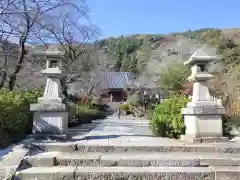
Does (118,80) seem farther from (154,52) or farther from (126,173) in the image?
(126,173)

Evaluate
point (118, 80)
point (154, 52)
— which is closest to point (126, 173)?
point (118, 80)

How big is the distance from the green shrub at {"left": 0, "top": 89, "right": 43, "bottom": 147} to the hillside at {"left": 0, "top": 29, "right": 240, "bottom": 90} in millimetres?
10347

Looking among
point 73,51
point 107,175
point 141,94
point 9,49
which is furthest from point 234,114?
point 141,94

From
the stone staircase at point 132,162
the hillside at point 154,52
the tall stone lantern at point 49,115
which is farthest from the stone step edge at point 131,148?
the hillside at point 154,52

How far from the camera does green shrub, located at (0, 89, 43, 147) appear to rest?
8031 mm

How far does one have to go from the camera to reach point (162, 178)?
5.67 metres

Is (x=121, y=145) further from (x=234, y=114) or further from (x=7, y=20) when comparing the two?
(x=7, y=20)

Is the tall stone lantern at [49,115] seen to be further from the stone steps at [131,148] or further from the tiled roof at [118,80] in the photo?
the tiled roof at [118,80]

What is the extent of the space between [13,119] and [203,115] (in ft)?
16.3

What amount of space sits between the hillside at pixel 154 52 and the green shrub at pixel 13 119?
33.9ft

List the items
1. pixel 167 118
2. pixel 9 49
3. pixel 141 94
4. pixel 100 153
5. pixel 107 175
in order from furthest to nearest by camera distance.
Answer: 1. pixel 141 94
2. pixel 9 49
3. pixel 167 118
4. pixel 100 153
5. pixel 107 175

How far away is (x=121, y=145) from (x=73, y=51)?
22.1m

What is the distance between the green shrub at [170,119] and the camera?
8.84m

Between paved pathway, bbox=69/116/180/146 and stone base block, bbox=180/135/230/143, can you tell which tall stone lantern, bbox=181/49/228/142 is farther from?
paved pathway, bbox=69/116/180/146
